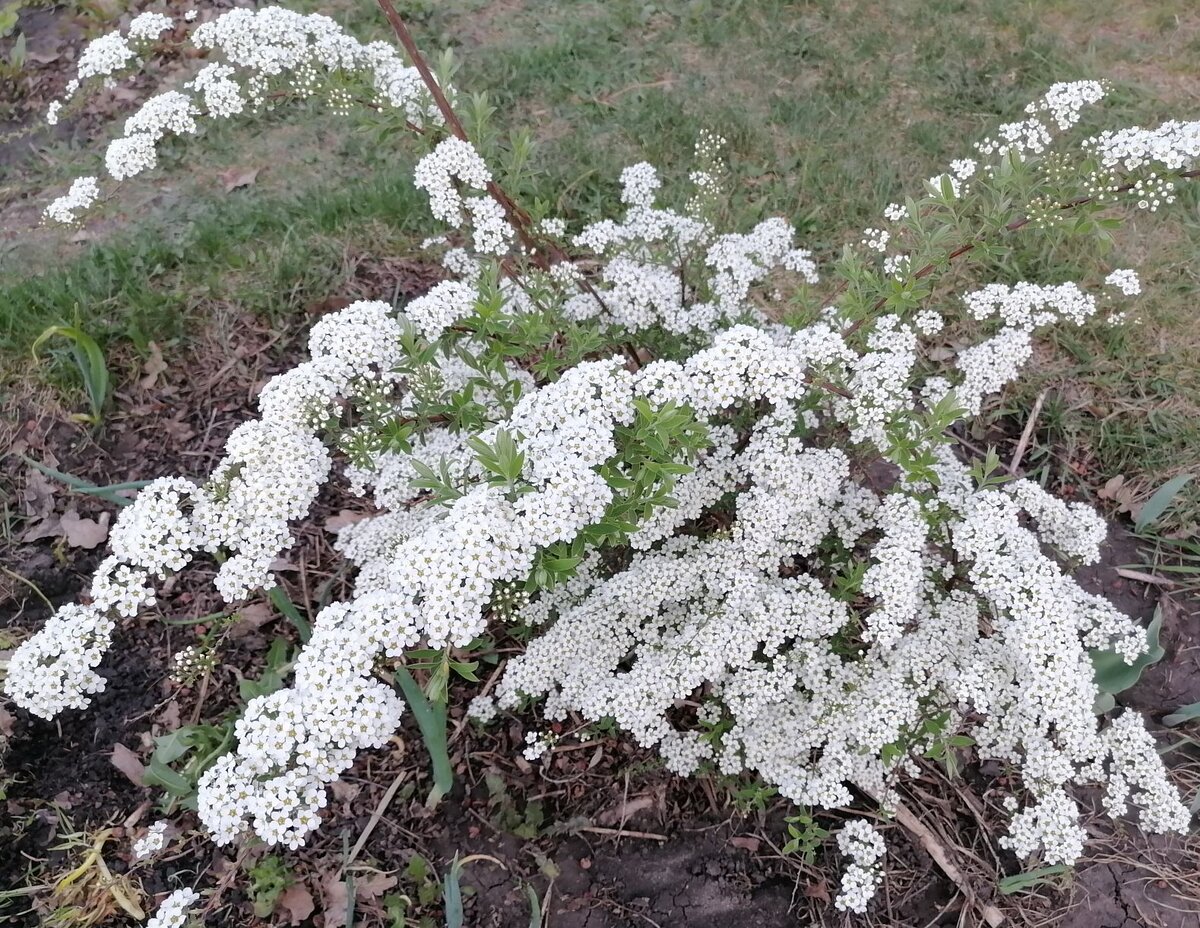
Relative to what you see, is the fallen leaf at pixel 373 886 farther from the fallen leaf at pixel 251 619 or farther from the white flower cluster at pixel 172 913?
the fallen leaf at pixel 251 619

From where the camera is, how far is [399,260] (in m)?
5.23

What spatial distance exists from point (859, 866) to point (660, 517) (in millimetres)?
1419

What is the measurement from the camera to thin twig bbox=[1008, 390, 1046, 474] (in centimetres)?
436

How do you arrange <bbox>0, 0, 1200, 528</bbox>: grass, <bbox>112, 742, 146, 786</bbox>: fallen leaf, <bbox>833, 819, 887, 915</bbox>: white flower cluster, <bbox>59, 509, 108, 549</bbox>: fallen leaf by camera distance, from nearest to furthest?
<bbox>833, 819, 887, 915</bbox>: white flower cluster, <bbox>112, 742, 146, 786</bbox>: fallen leaf, <bbox>59, 509, 108, 549</bbox>: fallen leaf, <bbox>0, 0, 1200, 528</bbox>: grass

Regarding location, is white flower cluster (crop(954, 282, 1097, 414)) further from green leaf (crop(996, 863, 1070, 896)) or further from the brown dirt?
green leaf (crop(996, 863, 1070, 896))

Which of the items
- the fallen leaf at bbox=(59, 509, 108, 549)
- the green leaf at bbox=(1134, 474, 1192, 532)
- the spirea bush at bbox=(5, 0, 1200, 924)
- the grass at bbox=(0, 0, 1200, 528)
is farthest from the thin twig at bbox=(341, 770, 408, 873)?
the green leaf at bbox=(1134, 474, 1192, 532)

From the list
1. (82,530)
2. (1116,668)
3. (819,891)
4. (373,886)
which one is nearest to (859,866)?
(819,891)

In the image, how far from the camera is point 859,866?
3021 millimetres

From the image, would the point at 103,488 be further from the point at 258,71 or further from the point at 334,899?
the point at 334,899

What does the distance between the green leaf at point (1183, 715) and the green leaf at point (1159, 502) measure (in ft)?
2.90

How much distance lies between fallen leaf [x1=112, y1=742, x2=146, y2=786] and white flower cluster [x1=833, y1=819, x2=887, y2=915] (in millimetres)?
2774

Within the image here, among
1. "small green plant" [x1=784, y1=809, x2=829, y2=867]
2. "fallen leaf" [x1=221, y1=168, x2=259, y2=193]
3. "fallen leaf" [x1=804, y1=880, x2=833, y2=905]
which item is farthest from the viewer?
"fallen leaf" [x1=221, y1=168, x2=259, y2=193]

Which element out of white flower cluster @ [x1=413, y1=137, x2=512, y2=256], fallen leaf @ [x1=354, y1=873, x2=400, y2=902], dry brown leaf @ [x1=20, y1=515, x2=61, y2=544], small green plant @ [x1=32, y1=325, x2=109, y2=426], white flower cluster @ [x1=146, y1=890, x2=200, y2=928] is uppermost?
white flower cluster @ [x1=413, y1=137, x2=512, y2=256]

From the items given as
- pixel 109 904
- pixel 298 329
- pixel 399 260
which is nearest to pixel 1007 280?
pixel 399 260
